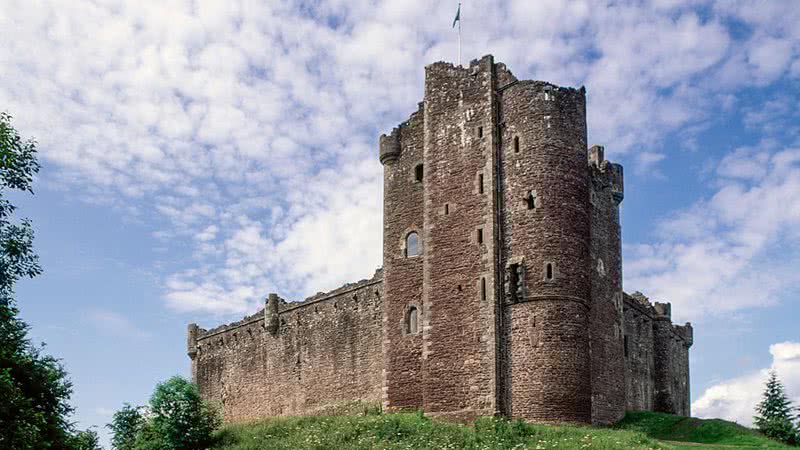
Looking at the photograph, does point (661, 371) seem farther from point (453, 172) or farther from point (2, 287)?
point (2, 287)

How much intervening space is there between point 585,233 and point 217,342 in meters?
26.1

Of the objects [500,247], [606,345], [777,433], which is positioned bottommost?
[777,433]

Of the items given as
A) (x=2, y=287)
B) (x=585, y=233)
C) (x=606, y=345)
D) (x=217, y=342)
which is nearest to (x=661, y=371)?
(x=606, y=345)

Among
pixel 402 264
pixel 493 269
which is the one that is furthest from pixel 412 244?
pixel 493 269

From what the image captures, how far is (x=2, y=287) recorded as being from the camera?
22906 mm

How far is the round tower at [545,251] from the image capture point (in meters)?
33.4

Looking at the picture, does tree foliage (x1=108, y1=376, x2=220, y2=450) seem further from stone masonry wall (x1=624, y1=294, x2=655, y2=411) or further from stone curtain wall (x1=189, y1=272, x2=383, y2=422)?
stone masonry wall (x1=624, y1=294, x2=655, y2=411)

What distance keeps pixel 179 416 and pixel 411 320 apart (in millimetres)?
10853

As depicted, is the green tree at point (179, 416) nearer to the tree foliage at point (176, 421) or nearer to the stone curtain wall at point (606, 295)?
the tree foliage at point (176, 421)

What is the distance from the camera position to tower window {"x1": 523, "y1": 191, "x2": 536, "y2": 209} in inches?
1371

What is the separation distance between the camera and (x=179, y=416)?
41.4m

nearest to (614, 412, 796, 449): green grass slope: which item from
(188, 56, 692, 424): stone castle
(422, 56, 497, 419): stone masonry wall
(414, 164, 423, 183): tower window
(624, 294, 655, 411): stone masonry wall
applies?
(188, 56, 692, 424): stone castle

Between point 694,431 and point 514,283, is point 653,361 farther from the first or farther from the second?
point 514,283

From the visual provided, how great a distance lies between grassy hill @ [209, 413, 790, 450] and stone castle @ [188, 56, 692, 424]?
119 centimetres
